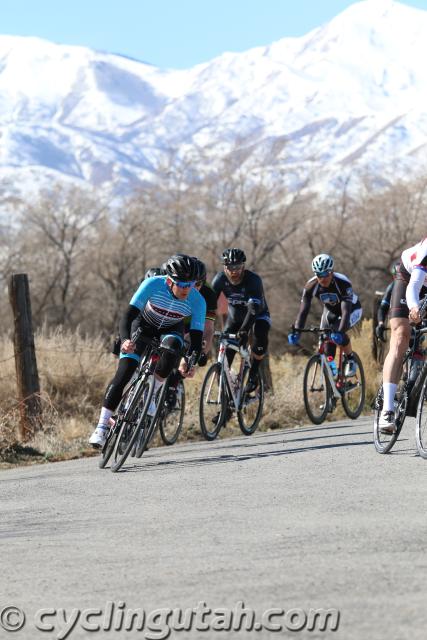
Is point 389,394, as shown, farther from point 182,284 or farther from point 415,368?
point 182,284

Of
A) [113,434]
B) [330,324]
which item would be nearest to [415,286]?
[113,434]

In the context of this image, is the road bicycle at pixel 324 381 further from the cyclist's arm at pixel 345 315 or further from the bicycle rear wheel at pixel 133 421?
the bicycle rear wheel at pixel 133 421

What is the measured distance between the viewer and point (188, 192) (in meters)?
68.4

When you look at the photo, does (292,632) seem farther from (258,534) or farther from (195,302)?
(195,302)

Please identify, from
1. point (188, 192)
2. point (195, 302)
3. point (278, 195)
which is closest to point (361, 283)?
point (278, 195)

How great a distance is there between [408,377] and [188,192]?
59369 mm

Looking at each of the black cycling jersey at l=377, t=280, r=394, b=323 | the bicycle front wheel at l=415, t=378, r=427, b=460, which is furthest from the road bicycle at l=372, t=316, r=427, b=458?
the black cycling jersey at l=377, t=280, r=394, b=323

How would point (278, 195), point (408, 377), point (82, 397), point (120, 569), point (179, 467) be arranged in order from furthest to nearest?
point (278, 195)
point (82, 397)
point (179, 467)
point (408, 377)
point (120, 569)

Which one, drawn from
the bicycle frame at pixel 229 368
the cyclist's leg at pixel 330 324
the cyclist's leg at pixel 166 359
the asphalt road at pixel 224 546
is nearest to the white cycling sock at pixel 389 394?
the asphalt road at pixel 224 546

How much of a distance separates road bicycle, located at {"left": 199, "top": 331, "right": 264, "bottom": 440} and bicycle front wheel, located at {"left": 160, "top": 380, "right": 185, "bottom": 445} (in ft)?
1.01

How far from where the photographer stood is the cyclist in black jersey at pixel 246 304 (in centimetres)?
1364

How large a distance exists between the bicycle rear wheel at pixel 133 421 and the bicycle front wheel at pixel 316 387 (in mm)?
4345

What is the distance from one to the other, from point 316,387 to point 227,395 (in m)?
1.56

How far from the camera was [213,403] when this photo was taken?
13164 mm
